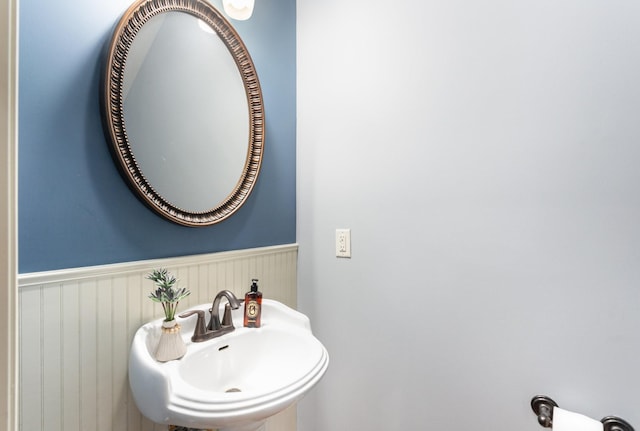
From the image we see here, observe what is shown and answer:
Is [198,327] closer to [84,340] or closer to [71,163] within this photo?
[84,340]

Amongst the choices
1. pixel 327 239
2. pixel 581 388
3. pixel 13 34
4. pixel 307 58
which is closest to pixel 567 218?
pixel 581 388

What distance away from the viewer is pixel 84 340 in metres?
0.86

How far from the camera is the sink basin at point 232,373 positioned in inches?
29.1

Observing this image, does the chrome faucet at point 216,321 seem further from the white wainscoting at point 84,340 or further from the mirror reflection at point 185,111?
the mirror reflection at point 185,111

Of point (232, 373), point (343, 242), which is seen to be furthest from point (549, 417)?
point (232, 373)

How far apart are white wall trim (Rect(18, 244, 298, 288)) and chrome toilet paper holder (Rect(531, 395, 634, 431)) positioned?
1.07 metres

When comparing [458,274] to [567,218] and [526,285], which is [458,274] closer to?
[526,285]

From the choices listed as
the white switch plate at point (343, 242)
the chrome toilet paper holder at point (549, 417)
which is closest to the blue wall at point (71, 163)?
the white switch plate at point (343, 242)

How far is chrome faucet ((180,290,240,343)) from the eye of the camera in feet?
3.36

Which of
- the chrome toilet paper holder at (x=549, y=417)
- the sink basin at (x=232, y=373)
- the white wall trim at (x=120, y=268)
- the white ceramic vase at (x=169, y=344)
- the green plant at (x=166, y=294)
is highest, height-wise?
the white wall trim at (x=120, y=268)

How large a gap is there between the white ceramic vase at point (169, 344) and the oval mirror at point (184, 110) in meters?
0.33

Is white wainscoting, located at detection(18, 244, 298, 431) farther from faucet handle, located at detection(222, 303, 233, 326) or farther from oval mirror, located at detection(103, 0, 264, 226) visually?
oval mirror, located at detection(103, 0, 264, 226)

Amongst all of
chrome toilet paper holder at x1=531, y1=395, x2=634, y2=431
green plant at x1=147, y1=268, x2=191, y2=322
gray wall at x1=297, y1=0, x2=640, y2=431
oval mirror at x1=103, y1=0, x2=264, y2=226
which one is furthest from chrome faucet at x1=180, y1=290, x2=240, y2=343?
chrome toilet paper holder at x1=531, y1=395, x2=634, y2=431

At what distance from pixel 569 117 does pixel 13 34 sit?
1.33m
